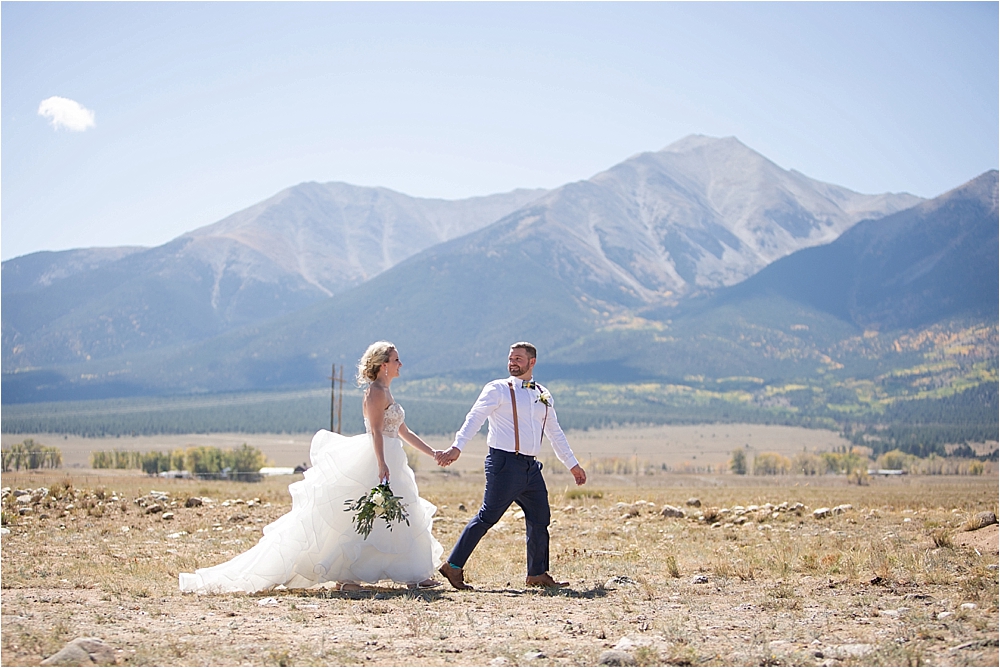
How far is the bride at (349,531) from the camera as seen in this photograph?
8922mm

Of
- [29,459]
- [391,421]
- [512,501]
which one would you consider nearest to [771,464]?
[29,459]

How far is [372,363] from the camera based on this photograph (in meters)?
9.23

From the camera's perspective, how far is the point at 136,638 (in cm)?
638

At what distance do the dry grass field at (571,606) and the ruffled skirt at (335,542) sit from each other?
0.79ft

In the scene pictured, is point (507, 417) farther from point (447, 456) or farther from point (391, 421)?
point (391, 421)

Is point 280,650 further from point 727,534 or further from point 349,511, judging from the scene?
point 727,534

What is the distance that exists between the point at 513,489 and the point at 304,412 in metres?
176

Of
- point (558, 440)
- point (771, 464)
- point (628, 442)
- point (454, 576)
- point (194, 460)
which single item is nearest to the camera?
point (454, 576)

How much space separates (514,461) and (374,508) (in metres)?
1.39

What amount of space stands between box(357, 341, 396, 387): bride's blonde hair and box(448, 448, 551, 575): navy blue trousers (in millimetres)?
1352

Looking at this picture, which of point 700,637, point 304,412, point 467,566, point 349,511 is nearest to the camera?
point 700,637

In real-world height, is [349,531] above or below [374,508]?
below

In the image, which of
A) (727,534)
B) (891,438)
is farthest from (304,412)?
(727,534)

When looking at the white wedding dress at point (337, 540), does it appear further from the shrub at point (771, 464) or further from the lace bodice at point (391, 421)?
the shrub at point (771, 464)
